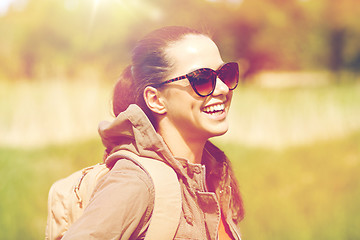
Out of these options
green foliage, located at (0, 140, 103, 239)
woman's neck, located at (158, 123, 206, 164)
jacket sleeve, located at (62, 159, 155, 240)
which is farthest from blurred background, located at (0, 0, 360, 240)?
jacket sleeve, located at (62, 159, 155, 240)

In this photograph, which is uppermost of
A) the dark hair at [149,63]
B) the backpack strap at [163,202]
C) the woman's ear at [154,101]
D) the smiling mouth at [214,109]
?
the dark hair at [149,63]

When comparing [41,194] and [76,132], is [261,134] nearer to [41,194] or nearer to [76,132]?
[76,132]

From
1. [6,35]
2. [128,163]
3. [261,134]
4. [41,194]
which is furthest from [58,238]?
[6,35]

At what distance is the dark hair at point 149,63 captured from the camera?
186cm

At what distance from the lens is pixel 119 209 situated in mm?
1476

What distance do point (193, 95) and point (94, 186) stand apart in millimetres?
525

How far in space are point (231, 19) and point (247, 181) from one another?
1588 cm

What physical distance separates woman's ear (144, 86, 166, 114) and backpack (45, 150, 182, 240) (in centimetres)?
25

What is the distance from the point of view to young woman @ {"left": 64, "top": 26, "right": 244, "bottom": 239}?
5.76ft

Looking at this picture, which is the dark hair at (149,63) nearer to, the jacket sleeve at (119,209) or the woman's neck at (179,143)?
the woman's neck at (179,143)

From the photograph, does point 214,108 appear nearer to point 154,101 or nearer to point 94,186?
point 154,101

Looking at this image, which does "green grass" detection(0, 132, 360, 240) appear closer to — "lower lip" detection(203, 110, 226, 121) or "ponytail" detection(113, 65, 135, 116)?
"ponytail" detection(113, 65, 135, 116)

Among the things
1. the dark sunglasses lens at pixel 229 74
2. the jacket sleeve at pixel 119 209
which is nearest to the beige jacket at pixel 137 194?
the jacket sleeve at pixel 119 209

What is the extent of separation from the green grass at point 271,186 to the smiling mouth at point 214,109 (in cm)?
275
